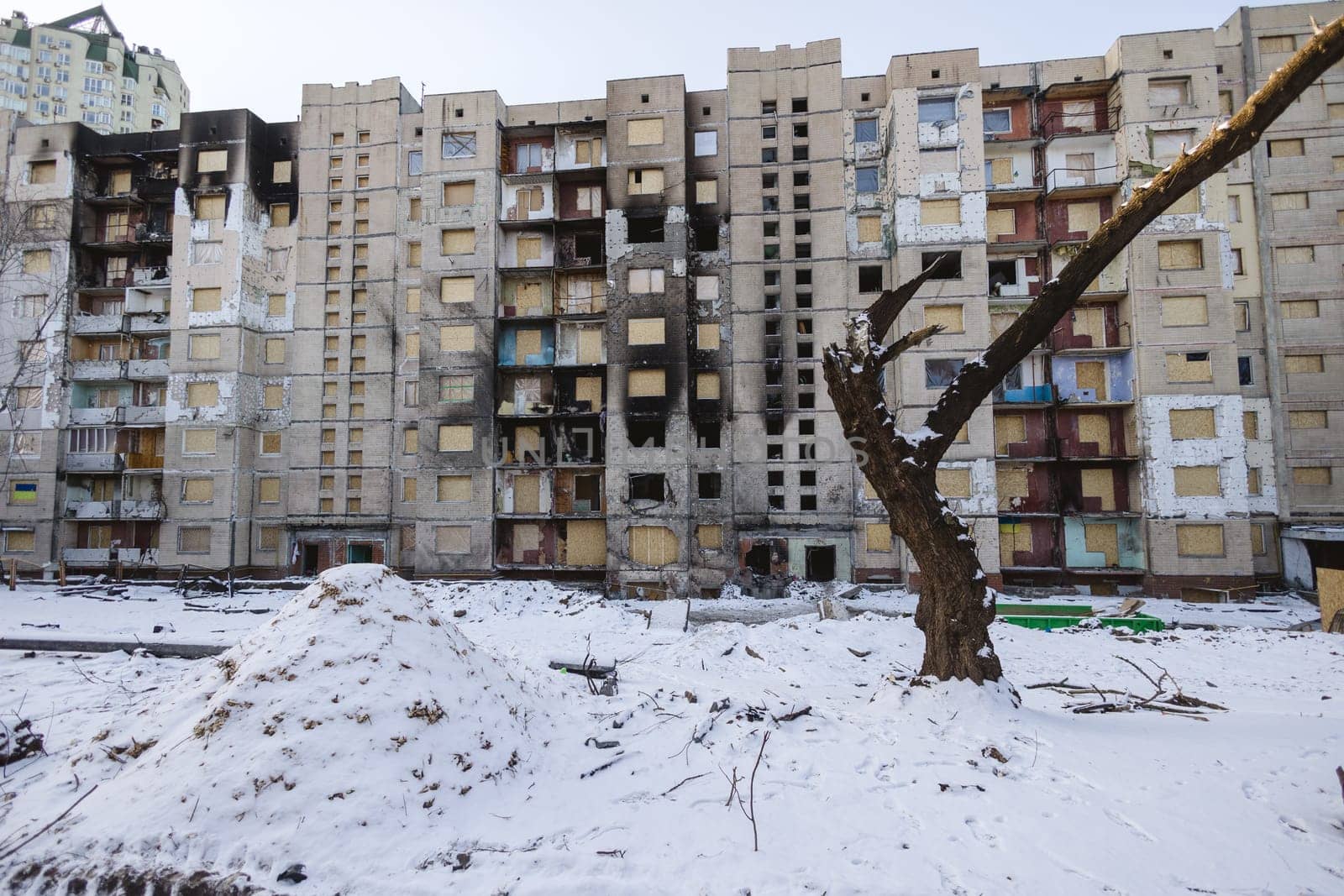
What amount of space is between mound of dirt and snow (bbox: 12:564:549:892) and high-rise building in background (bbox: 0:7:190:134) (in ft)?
322

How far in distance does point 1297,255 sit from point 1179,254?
8655mm

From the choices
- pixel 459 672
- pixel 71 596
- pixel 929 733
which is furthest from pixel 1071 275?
pixel 71 596

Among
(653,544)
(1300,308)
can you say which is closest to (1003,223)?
(1300,308)

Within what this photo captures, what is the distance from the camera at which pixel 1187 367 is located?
29.2 m

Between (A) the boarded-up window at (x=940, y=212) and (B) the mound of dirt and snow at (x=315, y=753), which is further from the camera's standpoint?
(A) the boarded-up window at (x=940, y=212)

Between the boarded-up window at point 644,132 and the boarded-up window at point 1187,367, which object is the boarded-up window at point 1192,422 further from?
the boarded-up window at point 644,132

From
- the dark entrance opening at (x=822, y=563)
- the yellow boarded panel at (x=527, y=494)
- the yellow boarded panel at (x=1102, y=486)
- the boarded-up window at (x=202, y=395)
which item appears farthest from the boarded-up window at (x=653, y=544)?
the boarded-up window at (x=202, y=395)

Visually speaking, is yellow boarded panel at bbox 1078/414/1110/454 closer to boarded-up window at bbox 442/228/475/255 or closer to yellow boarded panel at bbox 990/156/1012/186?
yellow boarded panel at bbox 990/156/1012/186

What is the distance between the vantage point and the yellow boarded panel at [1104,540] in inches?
1182

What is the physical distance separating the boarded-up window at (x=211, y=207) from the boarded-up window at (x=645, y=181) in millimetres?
23155

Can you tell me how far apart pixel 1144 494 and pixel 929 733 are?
28.0 meters

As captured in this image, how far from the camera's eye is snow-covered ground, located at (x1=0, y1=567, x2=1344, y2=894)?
5.36 m

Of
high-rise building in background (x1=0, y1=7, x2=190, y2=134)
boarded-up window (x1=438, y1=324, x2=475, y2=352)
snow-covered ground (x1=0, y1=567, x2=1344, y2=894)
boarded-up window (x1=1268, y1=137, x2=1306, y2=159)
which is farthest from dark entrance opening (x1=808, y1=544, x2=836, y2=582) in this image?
high-rise building in background (x1=0, y1=7, x2=190, y2=134)

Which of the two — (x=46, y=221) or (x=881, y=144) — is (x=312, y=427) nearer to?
(x=46, y=221)
